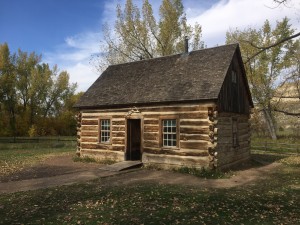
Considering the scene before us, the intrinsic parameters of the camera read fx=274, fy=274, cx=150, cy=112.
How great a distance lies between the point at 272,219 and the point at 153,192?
4197mm

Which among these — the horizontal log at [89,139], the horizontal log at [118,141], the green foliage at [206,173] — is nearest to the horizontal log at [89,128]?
the horizontal log at [89,139]

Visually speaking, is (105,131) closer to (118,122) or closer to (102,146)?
(102,146)

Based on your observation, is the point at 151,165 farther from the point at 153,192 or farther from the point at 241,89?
the point at 241,89

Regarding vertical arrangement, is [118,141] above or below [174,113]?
below

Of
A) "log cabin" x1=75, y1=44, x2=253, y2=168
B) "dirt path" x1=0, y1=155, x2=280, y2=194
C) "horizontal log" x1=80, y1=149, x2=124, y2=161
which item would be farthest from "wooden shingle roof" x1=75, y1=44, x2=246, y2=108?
"dirt path" x1=0, y1=155, x2=280, y2=194

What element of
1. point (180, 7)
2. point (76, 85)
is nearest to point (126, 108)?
point (180, 7)

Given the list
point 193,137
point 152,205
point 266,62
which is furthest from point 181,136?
point 266,62

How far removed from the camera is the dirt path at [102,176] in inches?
459

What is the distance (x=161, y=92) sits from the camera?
1574 cm

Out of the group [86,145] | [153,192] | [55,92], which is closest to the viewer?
[153,192]

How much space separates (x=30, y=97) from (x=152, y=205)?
43249 mm

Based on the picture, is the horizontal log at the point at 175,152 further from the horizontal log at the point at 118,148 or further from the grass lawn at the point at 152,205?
the grass lawn at the point at 152,205

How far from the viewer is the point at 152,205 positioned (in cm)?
855

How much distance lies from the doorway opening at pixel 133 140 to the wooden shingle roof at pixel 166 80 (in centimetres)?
159
